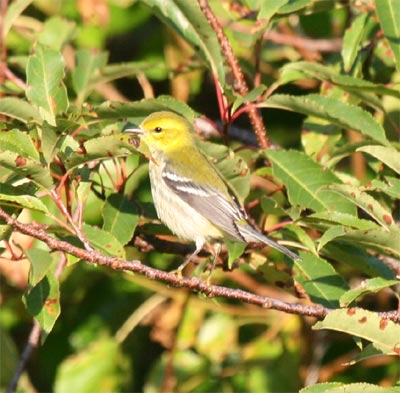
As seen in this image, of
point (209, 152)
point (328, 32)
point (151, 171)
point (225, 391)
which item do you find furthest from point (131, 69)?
point (328, 32)

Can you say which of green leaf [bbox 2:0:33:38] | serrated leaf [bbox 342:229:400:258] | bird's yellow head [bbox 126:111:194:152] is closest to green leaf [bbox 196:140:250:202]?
serrated leaf [bbox 342:229:400:258]

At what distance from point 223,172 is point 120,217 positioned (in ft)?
1.57

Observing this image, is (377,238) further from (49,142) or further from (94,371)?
(94,371)

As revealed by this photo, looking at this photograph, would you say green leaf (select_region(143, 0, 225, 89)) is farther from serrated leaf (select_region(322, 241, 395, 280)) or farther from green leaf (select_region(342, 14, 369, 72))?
serrated leaf (select_region(322, 241, 395, 280))

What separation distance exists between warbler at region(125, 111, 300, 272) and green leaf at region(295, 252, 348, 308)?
7 centimetres

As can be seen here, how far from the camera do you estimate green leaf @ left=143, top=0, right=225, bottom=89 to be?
4250 mm

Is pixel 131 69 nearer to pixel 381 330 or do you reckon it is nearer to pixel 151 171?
pixel 151 171

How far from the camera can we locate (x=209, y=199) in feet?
16.0

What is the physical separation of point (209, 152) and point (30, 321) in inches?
119

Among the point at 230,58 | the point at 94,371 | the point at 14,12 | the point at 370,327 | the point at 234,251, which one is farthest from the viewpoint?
the point at 94,371

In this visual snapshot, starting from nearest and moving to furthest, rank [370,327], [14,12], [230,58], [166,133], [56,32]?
[370,327], [230,58], [14,12], [56,32], [166,133]

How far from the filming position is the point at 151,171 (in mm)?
5086

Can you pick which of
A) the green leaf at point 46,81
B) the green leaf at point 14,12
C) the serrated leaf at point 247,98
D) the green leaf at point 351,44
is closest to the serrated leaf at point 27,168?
the green leaf at point 46,81

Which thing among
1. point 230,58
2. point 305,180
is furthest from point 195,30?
point 305,180
